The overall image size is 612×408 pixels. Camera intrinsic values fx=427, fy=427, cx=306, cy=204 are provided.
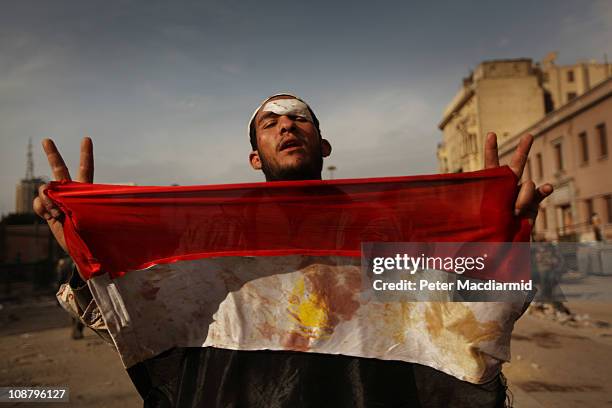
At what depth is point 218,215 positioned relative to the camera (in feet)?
6.18

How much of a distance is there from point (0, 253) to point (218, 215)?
2687 centimetres

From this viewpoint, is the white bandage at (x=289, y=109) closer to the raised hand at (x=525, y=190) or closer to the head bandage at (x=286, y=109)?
the head bandage at (x=286, y=109)

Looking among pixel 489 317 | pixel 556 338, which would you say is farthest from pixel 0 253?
pixel 489 317

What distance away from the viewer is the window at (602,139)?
20.2m

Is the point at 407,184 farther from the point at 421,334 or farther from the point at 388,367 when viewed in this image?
the point at 388,367

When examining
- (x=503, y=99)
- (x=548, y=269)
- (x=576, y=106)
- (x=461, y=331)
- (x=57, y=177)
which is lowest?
(x=461, y=331)

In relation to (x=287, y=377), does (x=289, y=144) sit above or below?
above

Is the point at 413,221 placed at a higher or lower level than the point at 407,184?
lower

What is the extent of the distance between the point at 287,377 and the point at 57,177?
129cm

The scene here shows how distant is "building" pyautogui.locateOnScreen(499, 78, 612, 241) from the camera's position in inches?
790

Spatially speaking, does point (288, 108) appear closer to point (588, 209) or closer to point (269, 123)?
point (269, 123)

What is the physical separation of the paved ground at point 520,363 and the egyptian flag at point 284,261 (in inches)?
156

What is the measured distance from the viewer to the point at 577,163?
74.1 ft

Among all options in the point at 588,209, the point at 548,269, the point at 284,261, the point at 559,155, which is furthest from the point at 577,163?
the point at 284,261
